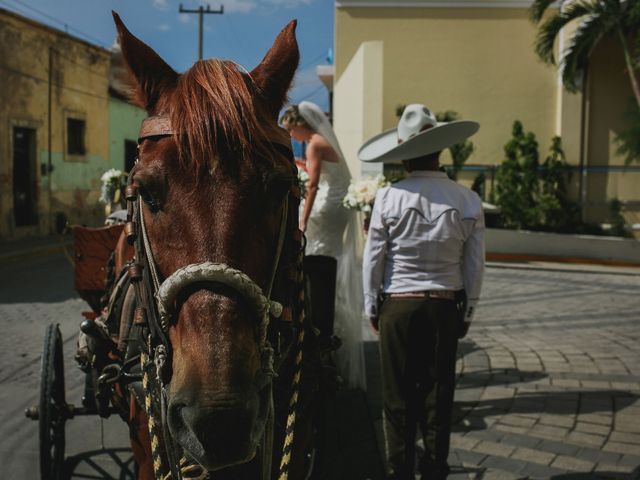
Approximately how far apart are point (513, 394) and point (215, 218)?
4.38 m

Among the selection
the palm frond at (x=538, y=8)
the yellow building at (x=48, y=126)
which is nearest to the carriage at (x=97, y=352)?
the palm frond at (x=538, y=8)

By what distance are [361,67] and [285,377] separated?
10.9 m

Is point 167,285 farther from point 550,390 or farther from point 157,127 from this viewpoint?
point 550,390

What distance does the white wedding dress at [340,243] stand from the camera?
18.0 ft

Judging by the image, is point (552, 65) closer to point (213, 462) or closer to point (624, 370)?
point (624, 370)

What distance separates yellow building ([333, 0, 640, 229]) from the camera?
16703 mm

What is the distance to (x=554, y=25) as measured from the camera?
1552cm

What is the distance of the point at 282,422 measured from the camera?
2.38m

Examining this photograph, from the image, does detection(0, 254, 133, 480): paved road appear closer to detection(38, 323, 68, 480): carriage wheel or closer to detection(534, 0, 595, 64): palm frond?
detection(38, 323, 68, 480): carriage wheel

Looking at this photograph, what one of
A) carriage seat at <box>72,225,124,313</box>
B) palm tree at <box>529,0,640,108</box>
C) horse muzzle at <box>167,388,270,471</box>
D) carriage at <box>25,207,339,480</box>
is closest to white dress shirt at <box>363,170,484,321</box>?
carriage at <box>25,207,339,480</box>

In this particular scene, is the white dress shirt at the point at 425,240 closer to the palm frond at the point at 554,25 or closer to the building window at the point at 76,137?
the palm frond at the point at 554,25

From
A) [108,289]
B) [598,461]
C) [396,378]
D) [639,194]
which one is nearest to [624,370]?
[598,461]

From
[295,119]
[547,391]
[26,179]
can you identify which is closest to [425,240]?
[295,119]

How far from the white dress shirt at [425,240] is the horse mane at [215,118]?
71.1 inches
